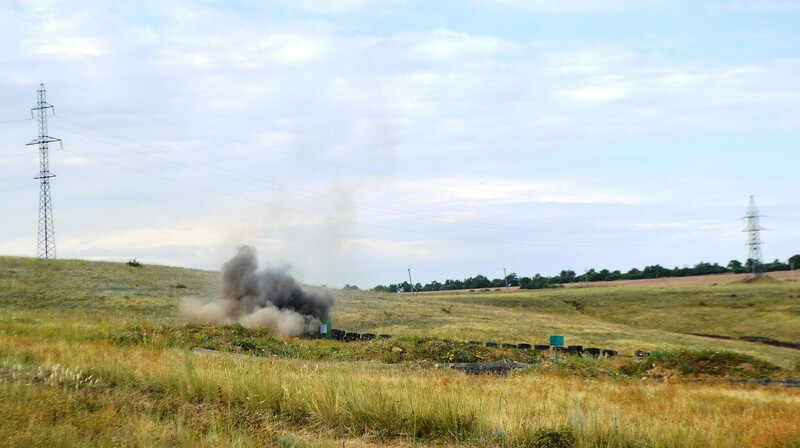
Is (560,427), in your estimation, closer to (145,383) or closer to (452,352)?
(145,383)

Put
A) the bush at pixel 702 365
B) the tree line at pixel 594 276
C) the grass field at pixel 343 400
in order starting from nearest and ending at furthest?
the grass field at pixel 343 400 < the bush at pixel 702 365 < the tree line at pixel 594 276

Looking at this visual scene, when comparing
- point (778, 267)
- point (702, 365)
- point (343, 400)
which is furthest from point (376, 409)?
point (778, 267)

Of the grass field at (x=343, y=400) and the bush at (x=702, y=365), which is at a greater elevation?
the grass field at (x=343, y=400)

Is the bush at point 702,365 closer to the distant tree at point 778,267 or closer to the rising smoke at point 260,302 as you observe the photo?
the rising smoke at point 260,302

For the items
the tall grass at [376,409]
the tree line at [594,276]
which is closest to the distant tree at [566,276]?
the tree line at [594,276]

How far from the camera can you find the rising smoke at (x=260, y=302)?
39938mm

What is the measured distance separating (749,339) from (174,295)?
1670 inches

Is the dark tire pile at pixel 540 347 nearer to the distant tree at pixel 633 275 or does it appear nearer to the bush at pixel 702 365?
the bush at pixel 702 365

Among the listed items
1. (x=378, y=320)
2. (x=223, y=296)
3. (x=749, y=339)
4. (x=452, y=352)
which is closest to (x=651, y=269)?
(x=749, y=339)

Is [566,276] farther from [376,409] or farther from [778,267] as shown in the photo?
[376,409]

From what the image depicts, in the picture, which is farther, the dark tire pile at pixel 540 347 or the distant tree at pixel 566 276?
the distant tree at pixel 566 276

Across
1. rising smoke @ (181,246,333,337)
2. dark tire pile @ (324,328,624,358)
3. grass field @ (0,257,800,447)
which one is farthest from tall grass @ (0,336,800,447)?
rising smoke @ (181,246,333,337)

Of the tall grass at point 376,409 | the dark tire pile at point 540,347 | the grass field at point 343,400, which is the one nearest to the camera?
the grass field at point 343,400

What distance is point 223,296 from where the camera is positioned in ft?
152
